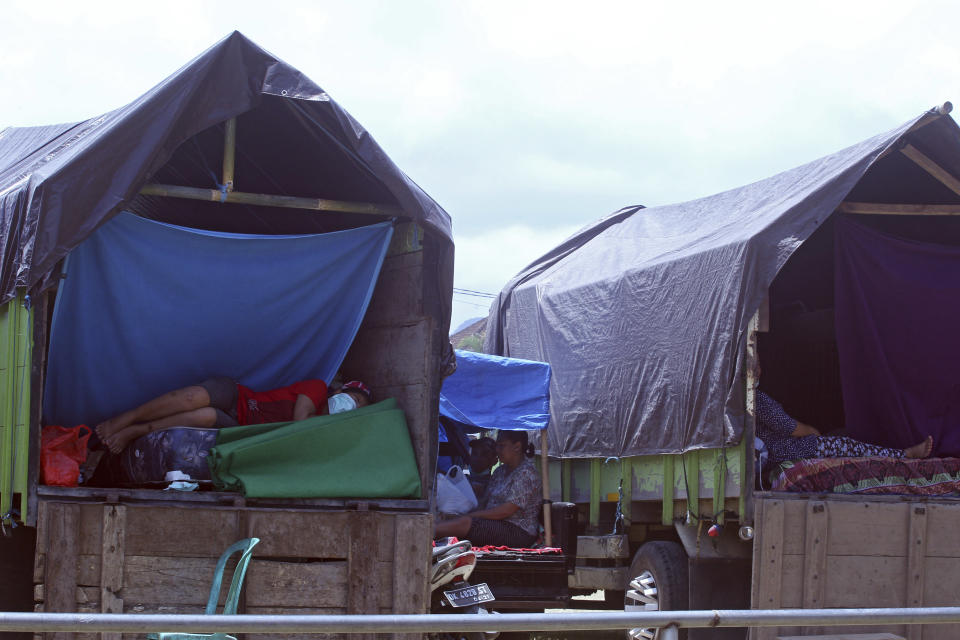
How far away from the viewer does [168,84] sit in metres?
6.33

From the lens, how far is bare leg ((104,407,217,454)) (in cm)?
689

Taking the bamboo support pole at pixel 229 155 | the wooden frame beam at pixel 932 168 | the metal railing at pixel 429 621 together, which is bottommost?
the metal railing at pixel 429 621

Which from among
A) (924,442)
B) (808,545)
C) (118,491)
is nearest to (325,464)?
(118,491)

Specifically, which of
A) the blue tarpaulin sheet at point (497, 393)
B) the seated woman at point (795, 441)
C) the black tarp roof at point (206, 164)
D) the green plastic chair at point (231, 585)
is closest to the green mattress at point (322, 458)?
the green plastic chair at point (231, 585)

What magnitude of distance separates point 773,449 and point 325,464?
139 inches

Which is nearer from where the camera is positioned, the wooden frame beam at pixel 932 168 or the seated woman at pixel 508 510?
the wooden frame beam at pixel 932 168

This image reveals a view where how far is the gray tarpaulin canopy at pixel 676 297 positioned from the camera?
805 centimetres

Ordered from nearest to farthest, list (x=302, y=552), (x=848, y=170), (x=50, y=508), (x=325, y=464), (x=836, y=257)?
1. (x=50, y=508)
2. (x=302, y=552)
3. (x=325, y=464)
4. (x=848, y=170)
5. (x=836, y=257)

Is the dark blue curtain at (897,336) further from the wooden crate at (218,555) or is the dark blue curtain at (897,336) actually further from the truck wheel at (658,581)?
the wooden crate at (218,555)

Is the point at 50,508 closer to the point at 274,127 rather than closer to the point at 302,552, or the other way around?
the point at 302,552

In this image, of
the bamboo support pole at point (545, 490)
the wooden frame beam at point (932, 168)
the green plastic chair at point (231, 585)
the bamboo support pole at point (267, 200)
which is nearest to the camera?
the green plastic chair at point (231, 585)

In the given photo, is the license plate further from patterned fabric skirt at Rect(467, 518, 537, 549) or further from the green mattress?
patterned fabric skirt at Rect(467, 518, 537, 549)

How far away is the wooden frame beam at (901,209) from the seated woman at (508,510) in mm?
3217

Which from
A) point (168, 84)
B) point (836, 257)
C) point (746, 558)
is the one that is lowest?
point (746, 558)
